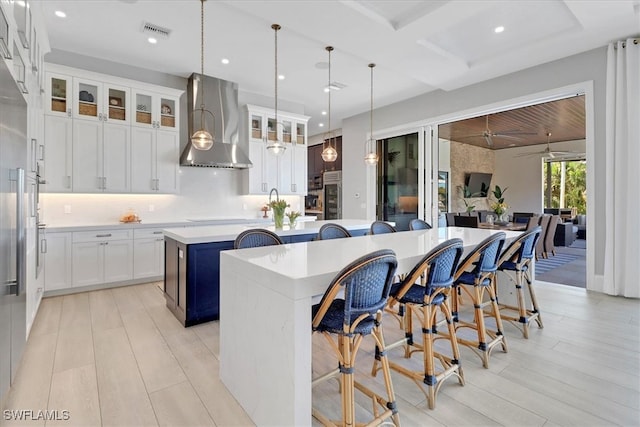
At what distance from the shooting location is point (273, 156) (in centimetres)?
627

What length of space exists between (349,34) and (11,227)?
3.49m

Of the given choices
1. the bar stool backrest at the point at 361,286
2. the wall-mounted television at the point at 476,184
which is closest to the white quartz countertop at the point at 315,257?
the bar stool backrest at the point at 361,286

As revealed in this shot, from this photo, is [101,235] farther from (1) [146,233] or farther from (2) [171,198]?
(2) [171,198]

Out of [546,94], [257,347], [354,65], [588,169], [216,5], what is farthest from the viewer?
[354,65]

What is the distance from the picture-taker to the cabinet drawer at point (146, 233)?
462 cm

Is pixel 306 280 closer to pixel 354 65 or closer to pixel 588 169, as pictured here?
pixel 354 65

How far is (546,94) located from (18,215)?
6015mm

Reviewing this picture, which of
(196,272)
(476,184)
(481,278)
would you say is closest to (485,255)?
(481,278)

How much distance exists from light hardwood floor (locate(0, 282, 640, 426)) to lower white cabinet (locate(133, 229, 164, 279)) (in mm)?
1328

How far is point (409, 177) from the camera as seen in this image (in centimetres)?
677

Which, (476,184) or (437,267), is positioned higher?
(476,184)

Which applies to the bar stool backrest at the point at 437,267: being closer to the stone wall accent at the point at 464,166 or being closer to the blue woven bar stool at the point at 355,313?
the blue woven bar stool at the point at 355,313

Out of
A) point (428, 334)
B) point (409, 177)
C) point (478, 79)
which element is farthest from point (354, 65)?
point (428, 334)

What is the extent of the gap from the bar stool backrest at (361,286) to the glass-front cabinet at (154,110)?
183 inches
